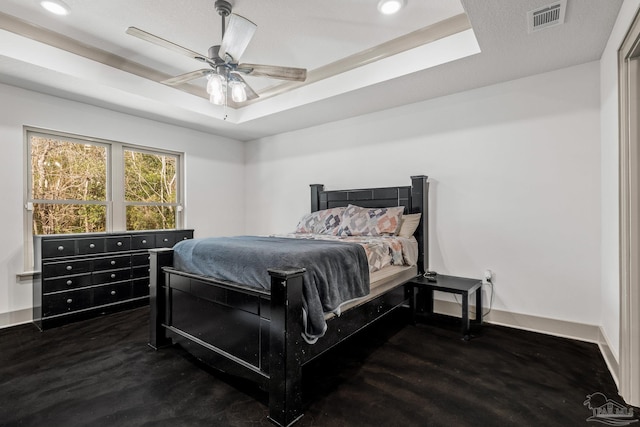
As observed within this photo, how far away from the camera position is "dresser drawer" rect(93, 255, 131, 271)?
3326mm

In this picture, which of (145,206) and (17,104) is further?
(145,206)

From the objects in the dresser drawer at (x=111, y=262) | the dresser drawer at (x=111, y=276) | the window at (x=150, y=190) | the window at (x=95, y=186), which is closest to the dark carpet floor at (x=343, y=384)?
the dresser drawer at (x=111, y=276)

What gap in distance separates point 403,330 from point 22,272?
3911mm

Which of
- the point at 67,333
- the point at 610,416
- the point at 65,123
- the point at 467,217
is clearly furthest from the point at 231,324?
the point at 65,123

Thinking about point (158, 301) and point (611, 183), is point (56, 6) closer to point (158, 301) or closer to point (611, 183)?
point (158, 301)

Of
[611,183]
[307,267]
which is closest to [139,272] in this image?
[307,267]

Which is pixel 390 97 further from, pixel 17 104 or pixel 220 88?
pixel 17 104

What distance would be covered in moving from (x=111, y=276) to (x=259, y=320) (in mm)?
2563

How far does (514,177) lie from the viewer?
3000 mm

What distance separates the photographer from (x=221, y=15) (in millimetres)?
2387

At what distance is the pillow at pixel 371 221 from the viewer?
329cm

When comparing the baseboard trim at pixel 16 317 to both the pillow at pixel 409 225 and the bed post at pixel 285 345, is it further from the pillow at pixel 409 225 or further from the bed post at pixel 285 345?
the pillow at pixel 409 225

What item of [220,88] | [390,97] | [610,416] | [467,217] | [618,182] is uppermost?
[390,97]

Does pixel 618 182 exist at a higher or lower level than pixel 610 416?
higher
